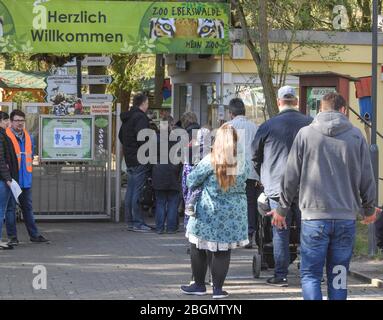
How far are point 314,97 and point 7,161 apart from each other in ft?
14.5

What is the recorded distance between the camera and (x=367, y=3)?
63.4 ft

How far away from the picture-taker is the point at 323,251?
259 inches

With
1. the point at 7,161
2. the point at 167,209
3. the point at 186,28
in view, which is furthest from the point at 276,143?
the point at 186,28

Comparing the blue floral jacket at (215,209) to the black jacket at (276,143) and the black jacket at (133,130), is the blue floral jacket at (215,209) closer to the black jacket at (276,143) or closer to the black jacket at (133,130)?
the black jacket at (276,143)

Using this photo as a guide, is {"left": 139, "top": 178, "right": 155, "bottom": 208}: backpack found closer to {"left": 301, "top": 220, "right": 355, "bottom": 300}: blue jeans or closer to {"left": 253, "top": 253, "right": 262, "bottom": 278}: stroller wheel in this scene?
{"left": 253, "top": 253, "right": 262, "bottom": 278}: stroller wheel

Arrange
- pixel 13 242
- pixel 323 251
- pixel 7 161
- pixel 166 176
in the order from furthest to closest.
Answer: pixel 166 176 → pixel 13 242 → pixel 7 161 → pixel 323 251

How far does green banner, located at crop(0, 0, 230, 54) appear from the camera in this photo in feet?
45.2

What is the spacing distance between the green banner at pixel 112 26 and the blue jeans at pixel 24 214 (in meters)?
3.06

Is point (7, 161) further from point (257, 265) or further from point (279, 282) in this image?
point (279, 282)

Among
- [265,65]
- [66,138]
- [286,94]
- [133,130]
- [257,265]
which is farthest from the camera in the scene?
[66,138]

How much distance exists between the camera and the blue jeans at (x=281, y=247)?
344 inches

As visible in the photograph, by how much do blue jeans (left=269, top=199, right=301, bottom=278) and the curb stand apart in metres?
0.99
